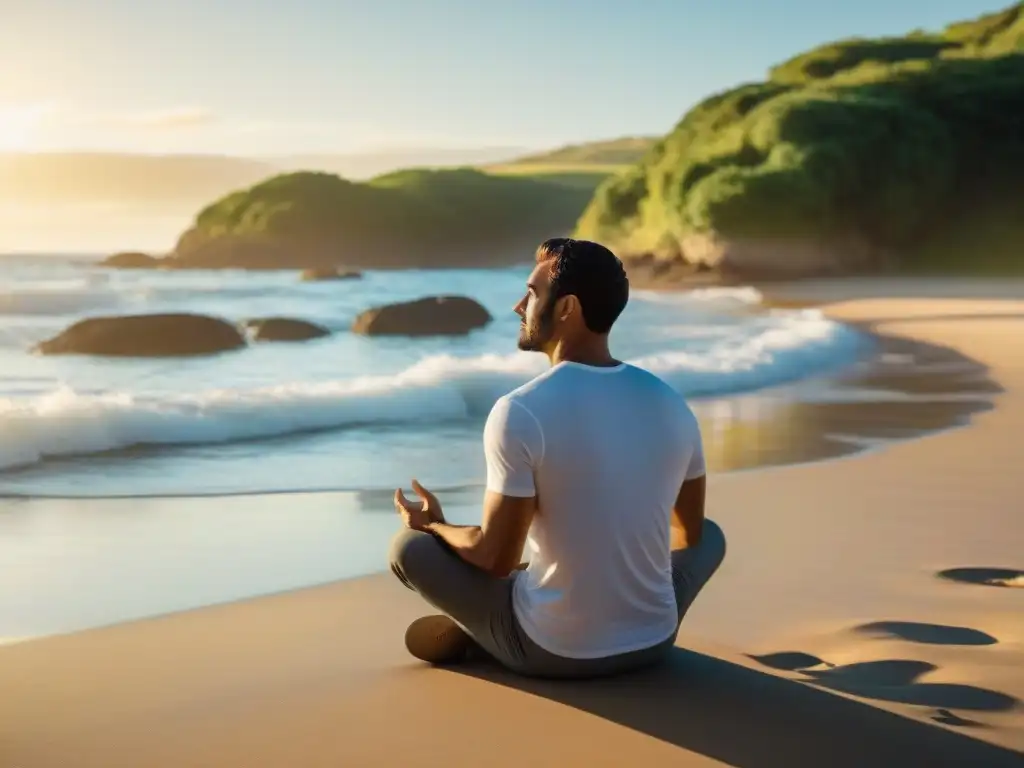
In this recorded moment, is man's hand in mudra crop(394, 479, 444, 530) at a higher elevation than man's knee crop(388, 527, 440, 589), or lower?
higher

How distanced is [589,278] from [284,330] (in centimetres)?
2199

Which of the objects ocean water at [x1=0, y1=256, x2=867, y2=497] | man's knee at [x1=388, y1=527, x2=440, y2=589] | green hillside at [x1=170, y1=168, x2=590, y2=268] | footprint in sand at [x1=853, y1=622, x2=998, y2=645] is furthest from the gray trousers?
green hillside at [x1=170, y1=168, x2=590, y2=268]

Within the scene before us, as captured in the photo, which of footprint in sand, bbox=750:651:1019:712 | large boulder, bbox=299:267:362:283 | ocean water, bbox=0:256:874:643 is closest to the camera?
footprint in sand, bbox=750:651:1019:712

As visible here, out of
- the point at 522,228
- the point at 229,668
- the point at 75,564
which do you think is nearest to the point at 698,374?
the point at 75,564

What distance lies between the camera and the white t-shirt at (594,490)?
3059mm

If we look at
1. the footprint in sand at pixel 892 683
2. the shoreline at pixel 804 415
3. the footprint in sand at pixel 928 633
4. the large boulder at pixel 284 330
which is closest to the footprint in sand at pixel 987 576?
the footprint in sand at pixel 928 633

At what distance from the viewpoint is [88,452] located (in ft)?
30.5

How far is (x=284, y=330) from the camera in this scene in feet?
80.8

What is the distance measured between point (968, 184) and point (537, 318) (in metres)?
68.7

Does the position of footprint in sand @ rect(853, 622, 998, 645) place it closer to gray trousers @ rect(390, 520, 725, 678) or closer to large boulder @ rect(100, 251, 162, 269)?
gray trousers @ rect(390, 520, 725, 678)

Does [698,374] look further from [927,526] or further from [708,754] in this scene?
[708,754]

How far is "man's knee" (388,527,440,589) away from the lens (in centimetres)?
342

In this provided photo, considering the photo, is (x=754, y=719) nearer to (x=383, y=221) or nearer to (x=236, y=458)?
(x=236, y=458)

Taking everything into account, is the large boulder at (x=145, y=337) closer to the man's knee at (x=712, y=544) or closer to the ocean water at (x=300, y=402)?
the ocean water at (x=300, y=402)
